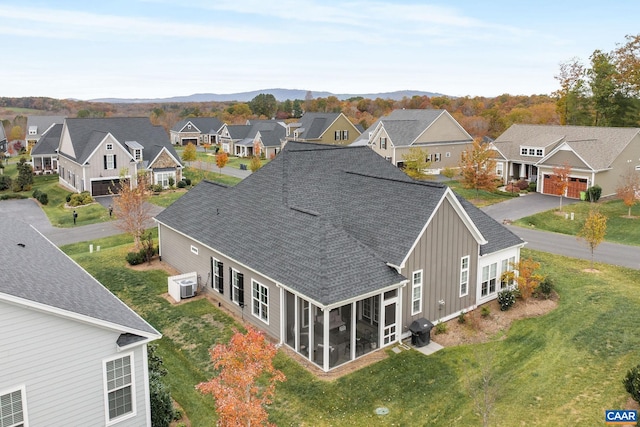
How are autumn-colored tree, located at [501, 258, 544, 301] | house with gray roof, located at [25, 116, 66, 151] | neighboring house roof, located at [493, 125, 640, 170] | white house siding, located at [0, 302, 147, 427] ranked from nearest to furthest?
1. white house siding, located at [0, 302, 147, 427]
2. autumn-colored tree, located at [501, 258, 544, 301]
3. neighboring house roof, located at [493, 125, 640, 170]
4. house with gray roof, located at [25, 116, 66, 151]

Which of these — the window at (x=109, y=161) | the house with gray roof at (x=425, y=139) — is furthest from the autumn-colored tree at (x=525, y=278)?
the window at (x=109, y=161)

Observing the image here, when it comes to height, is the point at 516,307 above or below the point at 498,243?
below

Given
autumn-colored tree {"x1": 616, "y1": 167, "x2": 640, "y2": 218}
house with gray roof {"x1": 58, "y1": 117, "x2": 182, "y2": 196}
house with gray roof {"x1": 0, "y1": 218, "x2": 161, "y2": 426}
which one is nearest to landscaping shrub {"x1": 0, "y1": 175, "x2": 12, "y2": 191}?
house with gray roof {"x1": 58, "y1": 117, "x2": 182, "y2": 196}

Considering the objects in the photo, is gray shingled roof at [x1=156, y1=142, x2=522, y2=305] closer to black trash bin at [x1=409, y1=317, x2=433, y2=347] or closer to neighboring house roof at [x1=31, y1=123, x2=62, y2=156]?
black trash bin at [x1=409, y1=317, x2=433, y2=347]

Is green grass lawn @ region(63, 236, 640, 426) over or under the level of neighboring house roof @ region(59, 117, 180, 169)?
under

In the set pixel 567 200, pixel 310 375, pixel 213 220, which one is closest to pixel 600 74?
pixel 567 200

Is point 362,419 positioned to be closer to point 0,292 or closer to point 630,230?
point 0,292
